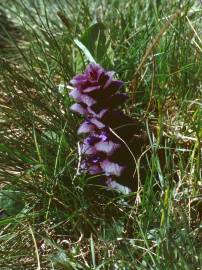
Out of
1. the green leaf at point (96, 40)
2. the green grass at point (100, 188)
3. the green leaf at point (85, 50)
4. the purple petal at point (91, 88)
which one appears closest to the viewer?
the green grass at point (100, 188)

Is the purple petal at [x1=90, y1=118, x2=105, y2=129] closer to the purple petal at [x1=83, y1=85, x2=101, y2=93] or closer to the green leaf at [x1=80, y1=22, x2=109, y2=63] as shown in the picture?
the purple petal at [x1=83, y1=85, x2=101, y2=93]

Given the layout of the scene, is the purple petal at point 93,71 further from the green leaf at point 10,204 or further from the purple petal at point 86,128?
the green leaf at point 10,204

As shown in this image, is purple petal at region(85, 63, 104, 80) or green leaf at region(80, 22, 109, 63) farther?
green leaf at region(80, 22, 109, 63)

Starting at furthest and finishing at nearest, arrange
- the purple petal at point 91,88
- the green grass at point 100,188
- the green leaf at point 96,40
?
the green leaf at point 96,40, the purple petal at point 91,88, the green grass at point 100,188

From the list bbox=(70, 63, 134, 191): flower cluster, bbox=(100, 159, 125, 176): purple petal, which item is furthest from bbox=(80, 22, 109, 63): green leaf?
bbox=(100, 159, 125, 176): purple petal

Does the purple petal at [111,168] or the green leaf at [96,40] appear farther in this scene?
the green leaf at [96,40]

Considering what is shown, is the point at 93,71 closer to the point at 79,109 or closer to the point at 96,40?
the point at 79,109

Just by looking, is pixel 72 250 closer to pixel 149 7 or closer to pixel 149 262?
pixel 149 262

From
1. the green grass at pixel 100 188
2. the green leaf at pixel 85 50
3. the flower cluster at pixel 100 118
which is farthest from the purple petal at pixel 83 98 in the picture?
the green leaf at pixel 85 50

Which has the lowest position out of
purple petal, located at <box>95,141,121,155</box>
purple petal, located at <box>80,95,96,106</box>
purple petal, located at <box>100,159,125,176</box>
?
purple petal, located at <box>100,159,125,176</box>
